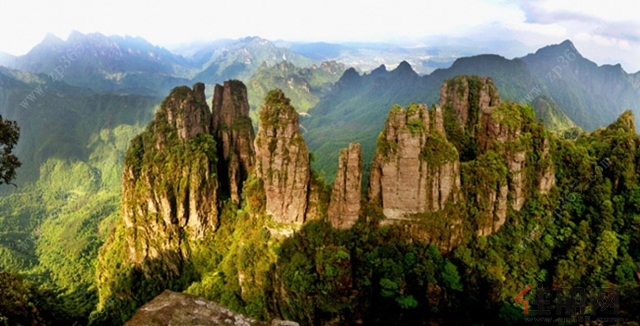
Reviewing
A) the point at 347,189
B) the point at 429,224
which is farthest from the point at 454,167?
the point at 347,189

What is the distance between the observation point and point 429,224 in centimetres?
2666

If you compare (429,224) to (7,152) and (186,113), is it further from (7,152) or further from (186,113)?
(186,113)

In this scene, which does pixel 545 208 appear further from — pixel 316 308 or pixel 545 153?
pixel 316 308

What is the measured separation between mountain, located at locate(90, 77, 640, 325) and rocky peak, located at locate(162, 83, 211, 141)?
898 centimetres

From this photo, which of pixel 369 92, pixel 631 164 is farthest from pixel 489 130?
pixel 369 92

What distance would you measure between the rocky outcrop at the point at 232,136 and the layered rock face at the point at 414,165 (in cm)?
1582

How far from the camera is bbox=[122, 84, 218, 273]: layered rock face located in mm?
35562

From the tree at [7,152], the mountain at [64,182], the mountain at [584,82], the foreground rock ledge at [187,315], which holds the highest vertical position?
the mountain at [584,82]

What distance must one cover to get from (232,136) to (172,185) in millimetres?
7612

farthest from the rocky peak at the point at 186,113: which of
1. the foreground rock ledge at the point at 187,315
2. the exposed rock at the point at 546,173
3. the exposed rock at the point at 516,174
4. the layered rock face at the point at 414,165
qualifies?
the foreground rock ledge at the point at 187,315

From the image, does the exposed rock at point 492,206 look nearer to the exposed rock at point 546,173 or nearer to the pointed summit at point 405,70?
the exposed rock at point 546,173

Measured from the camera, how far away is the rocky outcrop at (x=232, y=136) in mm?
37281

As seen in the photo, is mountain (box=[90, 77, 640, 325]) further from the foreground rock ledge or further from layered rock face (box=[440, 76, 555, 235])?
the foreground rock ledge

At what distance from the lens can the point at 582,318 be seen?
1941cm
